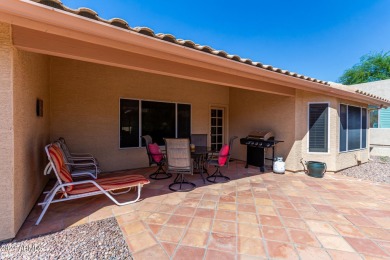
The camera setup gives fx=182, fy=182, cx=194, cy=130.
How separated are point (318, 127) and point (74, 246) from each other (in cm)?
657

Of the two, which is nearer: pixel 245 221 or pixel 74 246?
pixel 74 246

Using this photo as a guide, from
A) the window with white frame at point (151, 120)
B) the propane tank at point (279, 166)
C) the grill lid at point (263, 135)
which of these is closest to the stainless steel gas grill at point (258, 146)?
the grill lid at point (263, 135)

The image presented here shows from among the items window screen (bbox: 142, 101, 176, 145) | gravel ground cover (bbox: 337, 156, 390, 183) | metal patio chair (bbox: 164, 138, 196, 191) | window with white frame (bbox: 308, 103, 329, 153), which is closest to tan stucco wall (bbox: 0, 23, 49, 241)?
metal patio chair (bbox: 164, 138, 196, 191)

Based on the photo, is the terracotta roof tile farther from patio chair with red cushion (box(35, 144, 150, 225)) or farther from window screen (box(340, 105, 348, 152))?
window screen (box(340, 105, 348, 152))

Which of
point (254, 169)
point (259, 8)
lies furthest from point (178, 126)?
point (259, 8)

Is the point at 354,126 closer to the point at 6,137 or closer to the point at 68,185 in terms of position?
the point at 68,185

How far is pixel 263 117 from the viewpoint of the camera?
→ 6.64m

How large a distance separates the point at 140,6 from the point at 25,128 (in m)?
5.95

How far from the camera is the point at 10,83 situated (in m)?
2.18

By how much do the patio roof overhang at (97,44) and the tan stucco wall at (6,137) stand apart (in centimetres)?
12

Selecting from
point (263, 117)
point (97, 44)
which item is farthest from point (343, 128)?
point (97, 44)

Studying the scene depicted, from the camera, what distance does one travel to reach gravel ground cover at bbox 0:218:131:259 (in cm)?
201

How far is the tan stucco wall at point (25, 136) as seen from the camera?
92.5 inches

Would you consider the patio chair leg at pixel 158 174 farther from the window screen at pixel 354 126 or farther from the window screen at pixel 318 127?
the window screen at pixel 354 126
